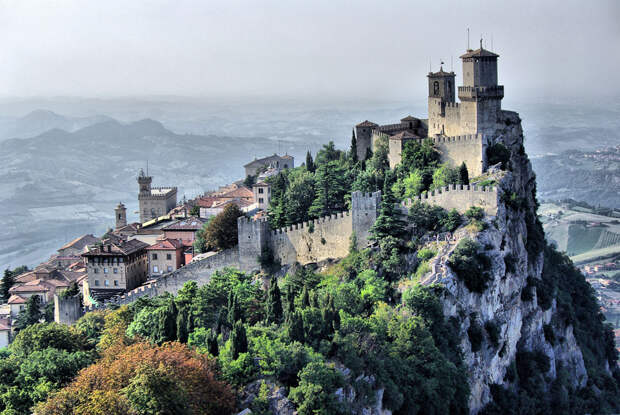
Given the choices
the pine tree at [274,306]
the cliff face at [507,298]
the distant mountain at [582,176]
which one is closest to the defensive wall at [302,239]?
the cliff face at [507,298]

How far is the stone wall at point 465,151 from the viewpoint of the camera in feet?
146

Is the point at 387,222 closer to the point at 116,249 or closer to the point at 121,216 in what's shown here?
the point at 116,249

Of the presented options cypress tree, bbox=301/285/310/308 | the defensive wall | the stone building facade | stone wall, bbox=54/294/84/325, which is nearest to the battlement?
the defensive wall

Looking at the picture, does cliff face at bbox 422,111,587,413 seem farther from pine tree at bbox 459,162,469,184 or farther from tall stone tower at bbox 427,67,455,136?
tall stone tower at bbox 427,67,455,136

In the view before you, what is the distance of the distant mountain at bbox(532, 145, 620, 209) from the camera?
129 meters

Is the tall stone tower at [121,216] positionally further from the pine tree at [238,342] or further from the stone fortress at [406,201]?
the pine tree at [238,342]

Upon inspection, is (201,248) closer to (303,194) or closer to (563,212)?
(303,194)

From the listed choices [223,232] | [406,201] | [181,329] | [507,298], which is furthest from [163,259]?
[507,298]

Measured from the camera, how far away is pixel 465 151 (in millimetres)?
45125

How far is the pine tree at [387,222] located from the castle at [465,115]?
5.99 meters

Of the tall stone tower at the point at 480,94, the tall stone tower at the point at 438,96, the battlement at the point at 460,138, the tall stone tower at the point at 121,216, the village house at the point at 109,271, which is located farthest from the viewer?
the tall stone tower at the point at 121,216

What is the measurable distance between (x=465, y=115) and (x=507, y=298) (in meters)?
11.0

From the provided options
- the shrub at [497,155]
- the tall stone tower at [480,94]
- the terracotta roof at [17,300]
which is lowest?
the terracotta roof at [17,300]

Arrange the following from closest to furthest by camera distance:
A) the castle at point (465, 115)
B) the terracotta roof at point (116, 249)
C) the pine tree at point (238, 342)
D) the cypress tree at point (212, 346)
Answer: the pine tree at point (238, 342) < the cypress tree at point (212, 346) < the castle at point (465, 115) < the terracotta roof at point (116, 249)
